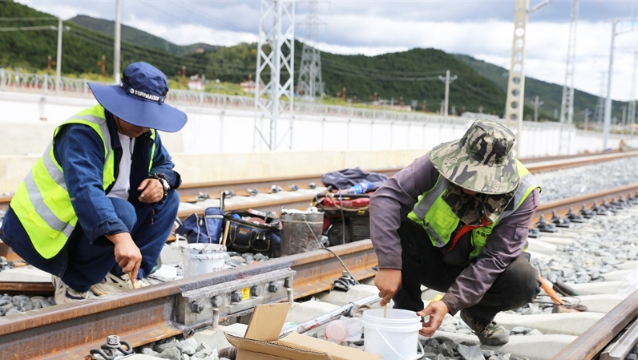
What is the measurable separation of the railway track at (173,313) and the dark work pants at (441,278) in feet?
1.22

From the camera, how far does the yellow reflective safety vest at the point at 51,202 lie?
3.47 meters

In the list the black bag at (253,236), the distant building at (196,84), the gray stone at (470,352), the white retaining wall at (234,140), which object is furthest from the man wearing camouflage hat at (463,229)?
the distant building at (196,84)

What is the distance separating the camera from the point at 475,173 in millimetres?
3010

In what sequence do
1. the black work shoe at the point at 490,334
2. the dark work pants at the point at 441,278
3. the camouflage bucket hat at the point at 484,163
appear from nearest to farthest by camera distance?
the camouflage bucket hat at the point at 484,163 < the dark work pants at the point at 441,278 < the black work shoe at the point at 490,334

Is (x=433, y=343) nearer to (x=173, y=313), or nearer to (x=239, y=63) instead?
(x=173, y=313)

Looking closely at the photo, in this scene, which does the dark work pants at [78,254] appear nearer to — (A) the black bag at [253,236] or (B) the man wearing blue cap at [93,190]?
(B) the man wearing blue cap at [93,190]

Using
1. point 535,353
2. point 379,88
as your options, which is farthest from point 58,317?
point 379,88

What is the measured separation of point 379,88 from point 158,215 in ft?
359

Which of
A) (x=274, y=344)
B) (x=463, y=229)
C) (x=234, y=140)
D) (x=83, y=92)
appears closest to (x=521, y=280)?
(x=463, y=229)

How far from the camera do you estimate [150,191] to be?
12.8 feet

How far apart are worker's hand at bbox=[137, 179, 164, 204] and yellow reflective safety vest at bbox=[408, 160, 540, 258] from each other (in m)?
1.48

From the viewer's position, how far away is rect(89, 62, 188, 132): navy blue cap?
3424 millimetres

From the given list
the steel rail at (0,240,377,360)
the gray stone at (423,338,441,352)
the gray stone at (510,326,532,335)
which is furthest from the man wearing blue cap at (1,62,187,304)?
the gray stone at (510,326,532,335)

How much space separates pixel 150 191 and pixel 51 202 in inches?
23.1
